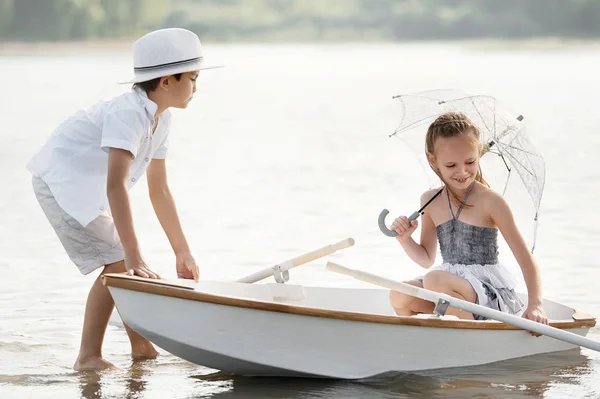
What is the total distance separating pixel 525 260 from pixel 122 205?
1558 mm

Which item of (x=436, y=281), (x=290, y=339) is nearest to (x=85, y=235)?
(x=290, y=339)

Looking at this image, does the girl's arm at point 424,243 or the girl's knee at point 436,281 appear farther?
the girl's arm at point 424,243

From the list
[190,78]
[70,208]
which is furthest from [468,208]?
[70,208]

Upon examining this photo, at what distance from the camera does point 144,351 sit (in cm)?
515

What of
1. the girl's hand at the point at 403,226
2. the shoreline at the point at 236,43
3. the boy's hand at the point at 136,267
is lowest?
the boy's hand at the point at 136,267

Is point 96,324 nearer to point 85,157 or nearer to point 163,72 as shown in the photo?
point 85,157

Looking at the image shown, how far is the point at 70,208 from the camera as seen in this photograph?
4.64 metres

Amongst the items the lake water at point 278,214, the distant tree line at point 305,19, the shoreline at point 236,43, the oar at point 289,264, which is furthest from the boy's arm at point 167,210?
the distant tree line at point 305,19

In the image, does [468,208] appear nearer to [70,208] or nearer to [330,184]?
[70,208]

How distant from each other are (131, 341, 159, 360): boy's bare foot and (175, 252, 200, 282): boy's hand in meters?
0.34

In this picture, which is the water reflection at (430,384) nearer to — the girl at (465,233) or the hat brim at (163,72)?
the girl at (465,233)

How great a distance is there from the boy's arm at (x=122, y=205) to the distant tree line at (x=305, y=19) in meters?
50.0

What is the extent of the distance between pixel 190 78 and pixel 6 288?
2.35 meters

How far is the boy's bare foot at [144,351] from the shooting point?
16.9 feet
